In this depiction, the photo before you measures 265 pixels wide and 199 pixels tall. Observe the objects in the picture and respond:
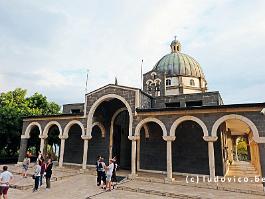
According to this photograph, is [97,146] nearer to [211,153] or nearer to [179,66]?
[211,153]

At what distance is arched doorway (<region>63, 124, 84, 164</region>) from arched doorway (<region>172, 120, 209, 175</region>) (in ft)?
34.8

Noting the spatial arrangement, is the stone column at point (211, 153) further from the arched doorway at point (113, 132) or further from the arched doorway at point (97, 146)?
the arched doorway at point (97, 146)

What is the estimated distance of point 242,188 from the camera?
12523 millimetres

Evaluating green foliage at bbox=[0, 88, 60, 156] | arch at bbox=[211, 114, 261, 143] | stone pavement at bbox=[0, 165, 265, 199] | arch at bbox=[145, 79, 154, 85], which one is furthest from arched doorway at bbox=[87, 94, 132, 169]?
green foliage at bbox=[0, 88, 60, 156]

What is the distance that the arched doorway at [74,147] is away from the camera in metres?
22.6

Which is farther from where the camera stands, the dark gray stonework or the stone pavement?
the dark gray stonework

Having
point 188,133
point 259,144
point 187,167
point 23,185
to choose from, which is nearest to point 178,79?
point 188,133

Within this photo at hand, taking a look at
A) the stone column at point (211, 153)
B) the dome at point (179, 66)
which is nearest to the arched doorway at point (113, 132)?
the stone column at point (211, 153)

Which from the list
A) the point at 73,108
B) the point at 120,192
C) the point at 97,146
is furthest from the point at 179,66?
the point at 120,192

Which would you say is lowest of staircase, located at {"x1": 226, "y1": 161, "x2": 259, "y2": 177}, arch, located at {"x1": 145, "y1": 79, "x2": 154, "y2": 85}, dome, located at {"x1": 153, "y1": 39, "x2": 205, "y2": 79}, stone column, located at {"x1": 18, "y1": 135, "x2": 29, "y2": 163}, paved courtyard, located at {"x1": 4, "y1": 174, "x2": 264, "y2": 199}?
paved courtyard, located at {"x1": 4, "y1": 174, "x2": 264, "y2": 199}

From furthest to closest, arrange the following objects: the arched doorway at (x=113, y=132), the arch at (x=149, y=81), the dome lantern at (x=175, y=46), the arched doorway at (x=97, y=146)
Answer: the dome lantern at (x=175, y=46) < the arch at (x=149, y=81) < the arched doorway at (x=97, y=146) < the arched doorway at (x=113, y=132)

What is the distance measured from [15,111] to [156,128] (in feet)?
58.2

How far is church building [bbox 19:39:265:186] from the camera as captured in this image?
46.3 ft

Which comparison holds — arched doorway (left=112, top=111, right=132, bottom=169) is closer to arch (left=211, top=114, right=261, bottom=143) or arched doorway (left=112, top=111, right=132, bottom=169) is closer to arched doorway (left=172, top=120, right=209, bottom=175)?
arched doorway (left=172, top=120, right=209, bottom=175)
